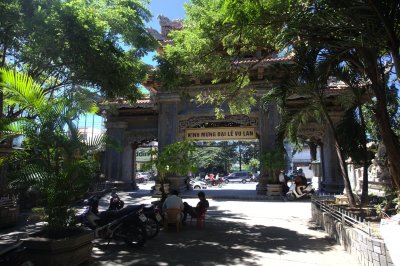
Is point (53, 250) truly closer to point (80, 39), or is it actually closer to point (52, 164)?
point (52, 164)

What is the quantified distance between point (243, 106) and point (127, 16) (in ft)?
16.7

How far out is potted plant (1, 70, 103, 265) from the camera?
5207mm

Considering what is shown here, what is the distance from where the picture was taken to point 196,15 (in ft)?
29.4

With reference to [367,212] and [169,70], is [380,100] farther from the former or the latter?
[169,70]

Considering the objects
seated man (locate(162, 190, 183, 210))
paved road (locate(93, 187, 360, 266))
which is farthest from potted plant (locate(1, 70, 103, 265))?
seated man (locate(162, 190, 183, 210))

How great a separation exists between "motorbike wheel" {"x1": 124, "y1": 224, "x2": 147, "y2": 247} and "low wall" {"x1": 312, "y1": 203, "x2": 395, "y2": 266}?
371 centimetres

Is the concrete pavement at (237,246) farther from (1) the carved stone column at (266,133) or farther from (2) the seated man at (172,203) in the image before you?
(1) the carved stone column at (266,133)

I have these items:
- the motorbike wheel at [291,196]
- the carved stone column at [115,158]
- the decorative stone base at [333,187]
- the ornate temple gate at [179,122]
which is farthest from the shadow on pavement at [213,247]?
the carved stone column at [115,158]

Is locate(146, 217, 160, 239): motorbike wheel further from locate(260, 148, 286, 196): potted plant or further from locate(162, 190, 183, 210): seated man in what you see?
locate(260, 148, 286, 196): potted plant

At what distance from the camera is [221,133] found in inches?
693

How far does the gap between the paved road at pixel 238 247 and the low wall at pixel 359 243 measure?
165 millimetres

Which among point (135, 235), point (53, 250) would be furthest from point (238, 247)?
point (53, 250)

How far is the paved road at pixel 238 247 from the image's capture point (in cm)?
580

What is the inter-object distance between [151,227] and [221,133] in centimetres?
1038
